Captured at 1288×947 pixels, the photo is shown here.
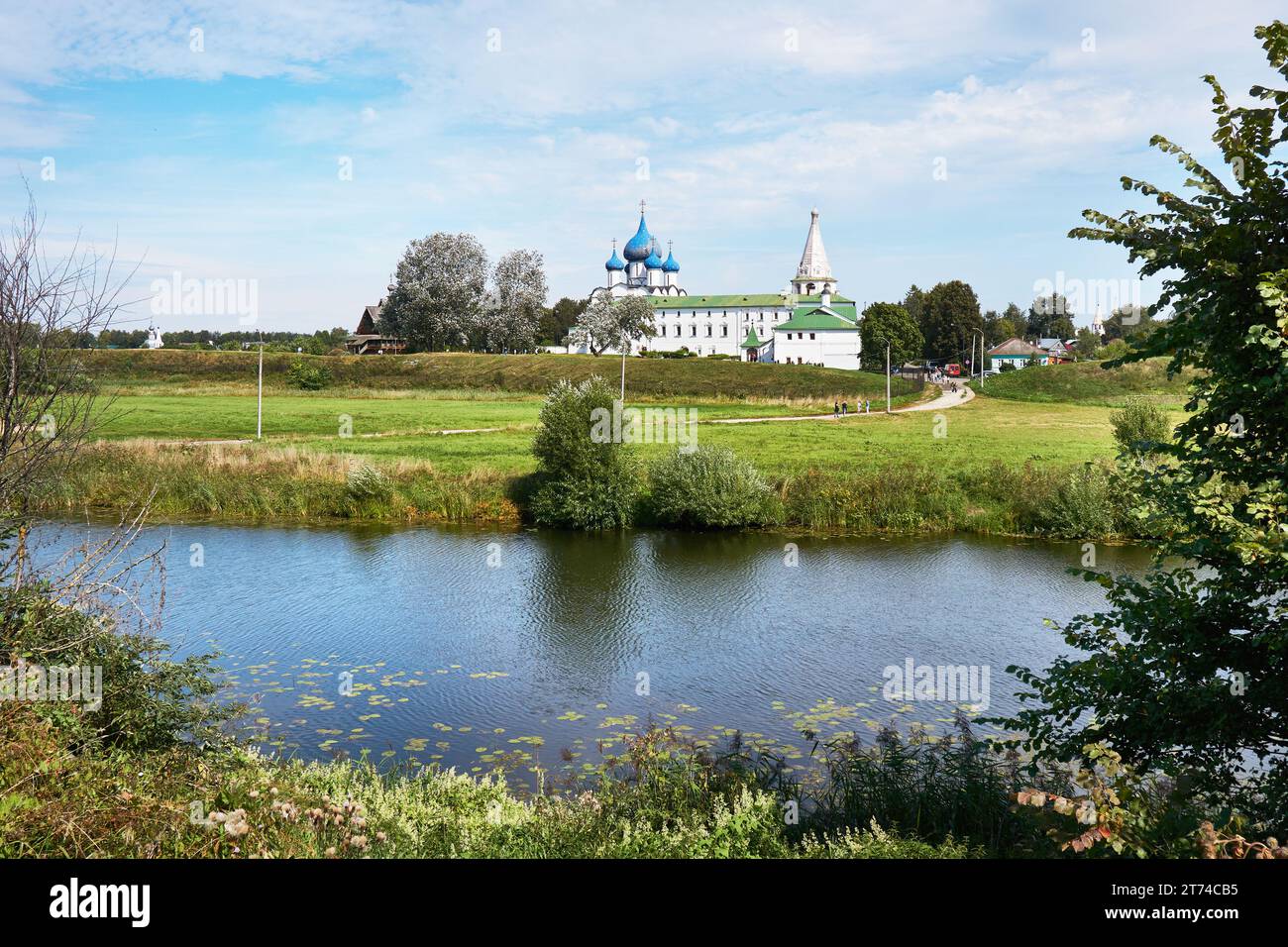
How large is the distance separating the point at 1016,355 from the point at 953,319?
11754 millimetres

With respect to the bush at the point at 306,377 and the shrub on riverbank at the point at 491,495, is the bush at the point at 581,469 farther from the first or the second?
the bush at the point at 306,377

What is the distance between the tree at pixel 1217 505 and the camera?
22.1ft

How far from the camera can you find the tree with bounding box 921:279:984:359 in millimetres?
123250

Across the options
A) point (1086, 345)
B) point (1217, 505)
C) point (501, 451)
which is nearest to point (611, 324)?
point (1086, 345)

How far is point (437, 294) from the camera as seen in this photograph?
110 meters

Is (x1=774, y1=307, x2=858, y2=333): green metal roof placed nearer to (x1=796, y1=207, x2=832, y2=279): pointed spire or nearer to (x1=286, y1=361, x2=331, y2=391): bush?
(x1=796, y1=207, x2=832, y2=279): pointed spire

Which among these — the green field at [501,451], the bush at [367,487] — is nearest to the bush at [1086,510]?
the green field at [501,451]

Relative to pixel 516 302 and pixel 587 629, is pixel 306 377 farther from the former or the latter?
pixel 587 629

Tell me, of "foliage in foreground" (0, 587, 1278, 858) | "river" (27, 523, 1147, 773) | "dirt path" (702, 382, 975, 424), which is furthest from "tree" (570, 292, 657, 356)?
"foliage in foreground" (0, 587, 1278, 858)

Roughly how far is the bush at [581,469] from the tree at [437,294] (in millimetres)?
78426

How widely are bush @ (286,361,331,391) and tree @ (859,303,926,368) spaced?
63.4 m

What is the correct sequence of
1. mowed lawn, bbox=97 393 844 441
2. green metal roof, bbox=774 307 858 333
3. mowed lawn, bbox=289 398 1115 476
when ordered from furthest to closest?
green metal roof, bbox=774 307 858 333
mowed lawn, bbox=97 393 844 441
mowed lawn, bbox=289 398 1115 476
